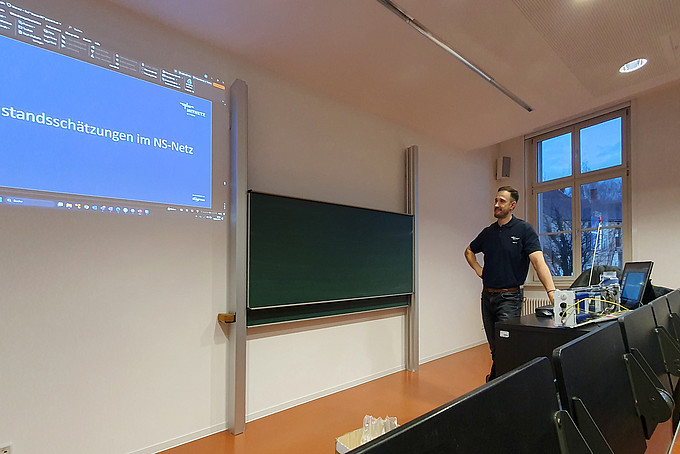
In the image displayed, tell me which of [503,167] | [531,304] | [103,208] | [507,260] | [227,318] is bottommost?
[531,304]

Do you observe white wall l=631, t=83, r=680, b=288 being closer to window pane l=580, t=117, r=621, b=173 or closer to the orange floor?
window pane l=580, t=117, r=621, b=173

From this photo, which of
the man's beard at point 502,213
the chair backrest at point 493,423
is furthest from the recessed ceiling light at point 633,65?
the chair backrest at point 493,423

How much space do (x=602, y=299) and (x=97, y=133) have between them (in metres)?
3.23

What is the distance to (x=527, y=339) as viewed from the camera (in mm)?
1833

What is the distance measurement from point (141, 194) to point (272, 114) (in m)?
1.26

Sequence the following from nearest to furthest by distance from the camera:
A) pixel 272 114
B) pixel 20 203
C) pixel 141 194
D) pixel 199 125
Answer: pixel 20 203 → pixel 141 194 → pixel 199 125 → pixel 272 114

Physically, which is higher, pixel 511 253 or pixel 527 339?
pixel 511 253

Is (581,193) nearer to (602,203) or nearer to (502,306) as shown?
(602,203)

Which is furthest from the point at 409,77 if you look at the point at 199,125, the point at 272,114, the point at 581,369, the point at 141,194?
the point at 581,369

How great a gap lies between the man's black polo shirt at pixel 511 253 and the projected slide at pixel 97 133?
2233mm

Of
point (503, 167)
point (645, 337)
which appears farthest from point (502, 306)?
point (503, 167)

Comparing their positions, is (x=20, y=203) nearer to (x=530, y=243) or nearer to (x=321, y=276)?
(x=321, y=276)

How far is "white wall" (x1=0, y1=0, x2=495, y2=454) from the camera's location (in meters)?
1.93

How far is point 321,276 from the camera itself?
121 inches
